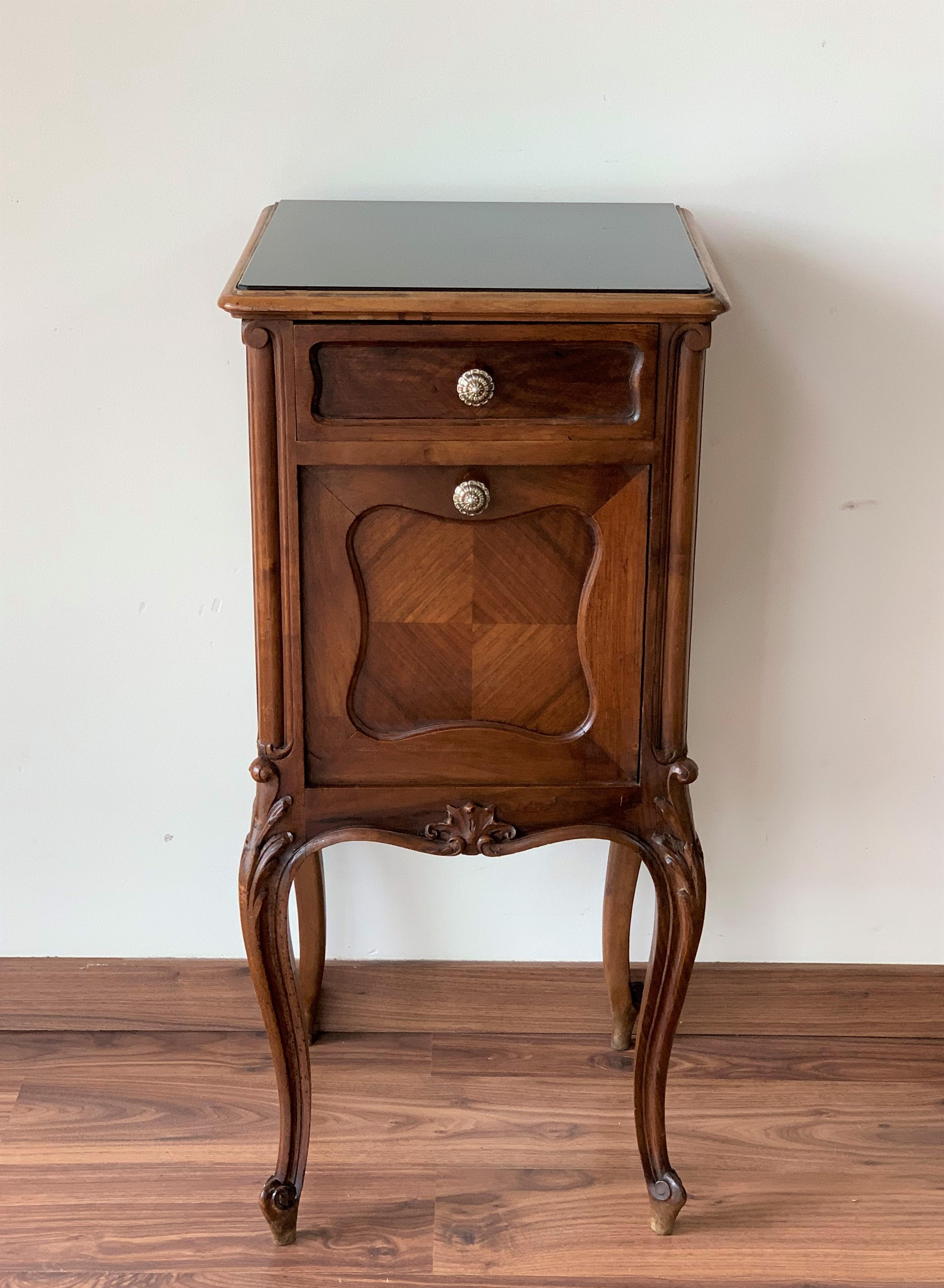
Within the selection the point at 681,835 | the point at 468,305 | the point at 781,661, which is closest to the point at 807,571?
the point at 781,661

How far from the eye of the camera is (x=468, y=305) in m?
1.04

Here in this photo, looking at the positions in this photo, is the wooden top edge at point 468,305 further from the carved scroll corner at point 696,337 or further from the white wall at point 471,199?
the white wall at point 471,199

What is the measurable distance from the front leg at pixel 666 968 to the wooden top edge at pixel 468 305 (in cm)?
45

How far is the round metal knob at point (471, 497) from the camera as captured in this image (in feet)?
3.65

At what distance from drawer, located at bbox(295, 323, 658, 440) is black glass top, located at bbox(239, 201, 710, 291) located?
0.04m

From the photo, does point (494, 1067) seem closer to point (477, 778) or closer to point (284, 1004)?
point (284, 1004)

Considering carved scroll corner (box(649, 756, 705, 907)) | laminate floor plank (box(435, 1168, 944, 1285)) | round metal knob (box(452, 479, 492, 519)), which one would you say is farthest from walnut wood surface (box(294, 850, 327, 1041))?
round metal knob (box(452, 479, 492, 519))

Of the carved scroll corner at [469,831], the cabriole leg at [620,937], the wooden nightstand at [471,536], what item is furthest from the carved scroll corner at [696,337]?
the cabriole leg at [620,937]

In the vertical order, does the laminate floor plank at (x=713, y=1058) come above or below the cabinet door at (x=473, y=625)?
below

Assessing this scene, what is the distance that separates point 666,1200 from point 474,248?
107 cm

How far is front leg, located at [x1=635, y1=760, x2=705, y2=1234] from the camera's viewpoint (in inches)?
49.0

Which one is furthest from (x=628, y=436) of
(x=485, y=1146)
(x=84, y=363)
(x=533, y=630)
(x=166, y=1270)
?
(x=166, y=1270)

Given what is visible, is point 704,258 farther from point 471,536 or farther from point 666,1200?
point 666,1200

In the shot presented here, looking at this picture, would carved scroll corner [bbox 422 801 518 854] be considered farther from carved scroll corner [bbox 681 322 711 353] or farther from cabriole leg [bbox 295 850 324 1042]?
carved scroll corner [bbox 681 322 711 353]
